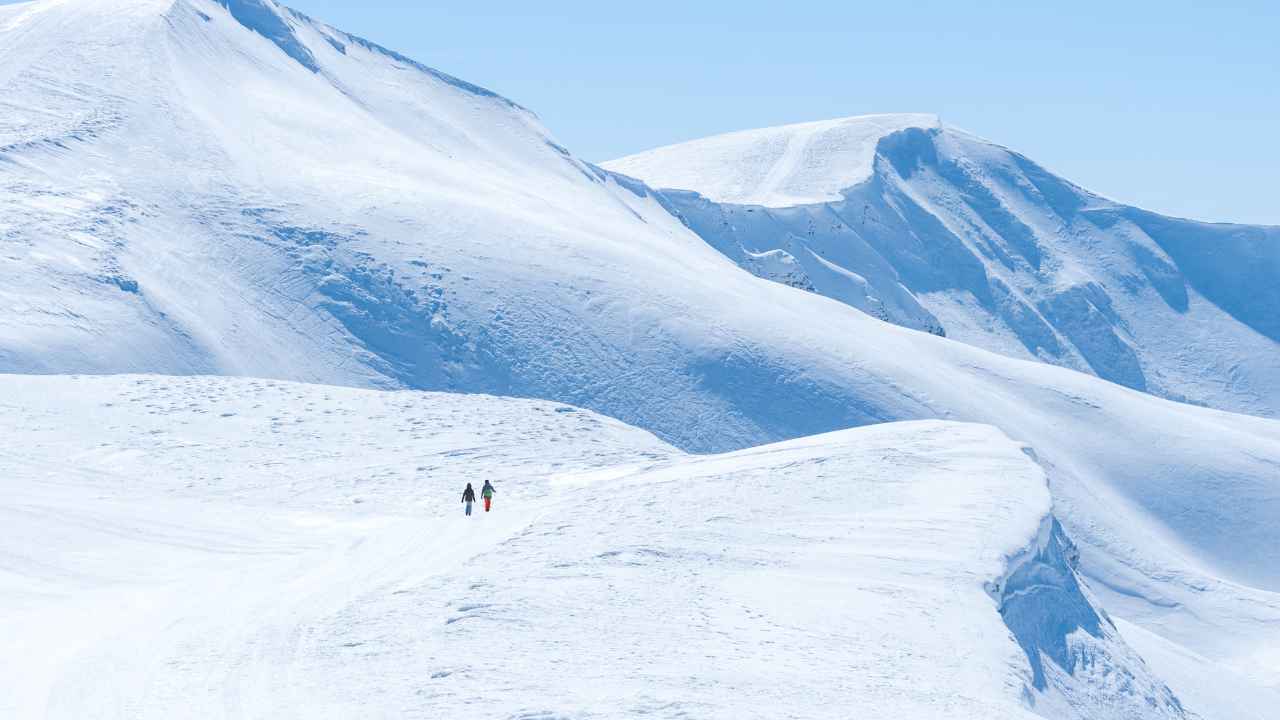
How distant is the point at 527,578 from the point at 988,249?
149779mm

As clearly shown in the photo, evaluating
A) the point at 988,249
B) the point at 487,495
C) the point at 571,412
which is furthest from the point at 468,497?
the point at 988,249

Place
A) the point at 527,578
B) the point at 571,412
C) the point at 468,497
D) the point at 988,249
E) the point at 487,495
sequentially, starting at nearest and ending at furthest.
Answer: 1. the point at 527,578
2. the point at 468,497
3. the point at 487,495
4. the point at 571,412
5. the point at 988,249

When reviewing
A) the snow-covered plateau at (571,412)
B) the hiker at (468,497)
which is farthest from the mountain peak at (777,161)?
the hiker at (468,497)

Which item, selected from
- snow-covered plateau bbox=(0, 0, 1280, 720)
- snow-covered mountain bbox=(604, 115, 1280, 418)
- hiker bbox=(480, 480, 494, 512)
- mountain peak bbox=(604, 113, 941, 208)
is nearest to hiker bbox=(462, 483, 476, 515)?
hiker bbox=(480, 480, 494, 512)

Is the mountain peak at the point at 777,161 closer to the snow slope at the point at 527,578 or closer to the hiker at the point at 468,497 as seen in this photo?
the snow slope at the point at 527,578

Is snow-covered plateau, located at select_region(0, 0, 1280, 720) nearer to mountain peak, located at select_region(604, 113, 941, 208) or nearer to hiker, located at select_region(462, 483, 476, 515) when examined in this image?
hiker, located at select_region(462, 483, 476, 515)

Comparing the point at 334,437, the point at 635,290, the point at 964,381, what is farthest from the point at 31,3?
the point at 334,437

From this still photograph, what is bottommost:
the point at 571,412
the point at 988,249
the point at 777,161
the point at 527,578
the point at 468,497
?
the point at 527,578

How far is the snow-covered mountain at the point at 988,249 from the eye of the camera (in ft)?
484

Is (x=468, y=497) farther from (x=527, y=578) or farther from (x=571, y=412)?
(x=571, y=412)

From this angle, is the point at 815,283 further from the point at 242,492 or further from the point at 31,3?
the point at 242,492

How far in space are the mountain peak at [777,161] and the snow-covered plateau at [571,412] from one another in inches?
39.3

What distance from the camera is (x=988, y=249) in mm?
165000

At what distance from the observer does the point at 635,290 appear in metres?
80.4
